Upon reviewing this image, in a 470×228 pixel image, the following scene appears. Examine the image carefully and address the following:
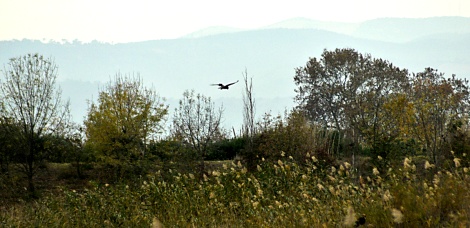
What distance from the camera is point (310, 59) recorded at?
117 ft

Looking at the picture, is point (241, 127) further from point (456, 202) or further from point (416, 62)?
point (416, 62)

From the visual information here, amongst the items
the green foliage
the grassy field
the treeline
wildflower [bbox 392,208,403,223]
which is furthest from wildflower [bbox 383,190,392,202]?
the green foliage

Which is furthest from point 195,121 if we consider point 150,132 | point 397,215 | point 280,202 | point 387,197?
point 397,215

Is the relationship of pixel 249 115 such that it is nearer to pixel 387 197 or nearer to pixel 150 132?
pixel 150 132

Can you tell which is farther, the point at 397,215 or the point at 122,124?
the point at 122,124

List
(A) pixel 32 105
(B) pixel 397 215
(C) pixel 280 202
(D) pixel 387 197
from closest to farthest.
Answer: (B) pixel 397 215 → (D) pixel 387 197 → (C) pixel 280 202 → (A) pixel 32 105

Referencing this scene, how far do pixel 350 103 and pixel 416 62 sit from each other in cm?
15821

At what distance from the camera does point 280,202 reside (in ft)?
27.1

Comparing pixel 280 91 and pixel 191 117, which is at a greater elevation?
pixel 191 117

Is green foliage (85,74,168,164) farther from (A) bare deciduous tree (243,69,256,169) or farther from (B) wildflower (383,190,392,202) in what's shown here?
(B) wildflower (383,190,392,202)

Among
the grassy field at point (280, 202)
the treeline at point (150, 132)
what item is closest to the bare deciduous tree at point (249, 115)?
the treeline at point (150, 132)

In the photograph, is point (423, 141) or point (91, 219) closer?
point (91, 219)

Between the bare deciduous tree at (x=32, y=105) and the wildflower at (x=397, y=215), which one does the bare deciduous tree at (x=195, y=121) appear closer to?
the bare deciduous tree at (x=32, y=105)

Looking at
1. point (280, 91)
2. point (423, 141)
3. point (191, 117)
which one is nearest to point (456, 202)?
point (423, 141)
